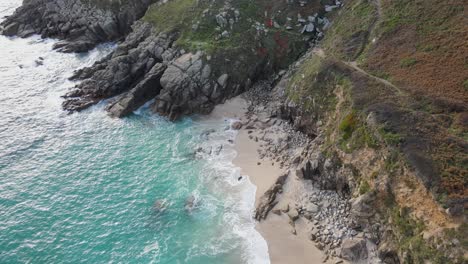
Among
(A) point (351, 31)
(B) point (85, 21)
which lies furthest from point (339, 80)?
(B) point (85, 21)

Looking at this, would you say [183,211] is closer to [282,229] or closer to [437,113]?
[282,229]

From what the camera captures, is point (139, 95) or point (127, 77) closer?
point (139, 95)

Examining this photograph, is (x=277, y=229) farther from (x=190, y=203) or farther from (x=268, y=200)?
(x=190, y=203)

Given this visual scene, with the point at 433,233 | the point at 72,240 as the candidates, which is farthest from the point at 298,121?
the point at 72,240

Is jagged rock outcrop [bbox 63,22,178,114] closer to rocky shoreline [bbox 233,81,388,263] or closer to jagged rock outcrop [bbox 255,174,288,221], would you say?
rocky shoreline [bbox 233,81,388,263]

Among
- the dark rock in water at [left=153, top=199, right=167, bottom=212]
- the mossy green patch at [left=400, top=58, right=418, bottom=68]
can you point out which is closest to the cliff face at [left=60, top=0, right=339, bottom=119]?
the dark rock in water at [left=153, top=199, right=167, bottom=212]

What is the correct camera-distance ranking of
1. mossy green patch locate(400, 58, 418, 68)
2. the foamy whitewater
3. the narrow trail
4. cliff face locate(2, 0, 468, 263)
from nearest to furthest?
cliff face locate(2, 0, 468, 263), the foamy whitewater, the narrow trail, mossy green patch locate(400, 58, 418, 68)
